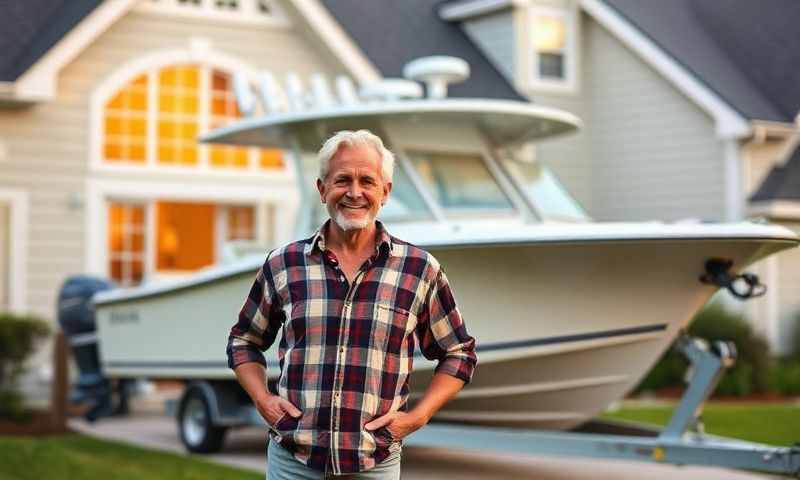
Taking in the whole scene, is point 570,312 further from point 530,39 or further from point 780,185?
point 530,39

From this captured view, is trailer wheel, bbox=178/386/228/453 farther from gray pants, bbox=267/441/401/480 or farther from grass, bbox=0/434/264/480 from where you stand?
gray pants, bbox=267/441/401/480

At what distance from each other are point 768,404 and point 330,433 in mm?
12954

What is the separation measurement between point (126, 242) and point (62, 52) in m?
2.54

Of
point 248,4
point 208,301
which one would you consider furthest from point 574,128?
point 248,4

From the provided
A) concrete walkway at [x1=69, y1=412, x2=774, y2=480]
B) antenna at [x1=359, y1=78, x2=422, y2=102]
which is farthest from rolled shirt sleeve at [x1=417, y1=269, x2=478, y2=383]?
antenna at [x1=359, y1=78, x2=422, y2=102]

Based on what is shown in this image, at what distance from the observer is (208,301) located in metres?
10.2

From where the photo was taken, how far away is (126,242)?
51.2 feet

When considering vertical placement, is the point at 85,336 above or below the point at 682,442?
above

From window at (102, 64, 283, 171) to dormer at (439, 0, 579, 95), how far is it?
521 centimetres

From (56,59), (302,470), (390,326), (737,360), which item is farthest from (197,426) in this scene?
(737,360)

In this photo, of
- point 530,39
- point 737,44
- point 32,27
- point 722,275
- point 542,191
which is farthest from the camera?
point 737,44

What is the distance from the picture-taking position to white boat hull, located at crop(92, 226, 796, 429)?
26.3 feet

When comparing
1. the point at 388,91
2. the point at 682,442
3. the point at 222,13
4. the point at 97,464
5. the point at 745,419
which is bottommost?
the point at 745,419

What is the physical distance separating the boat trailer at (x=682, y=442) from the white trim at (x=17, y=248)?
24.6 ft
